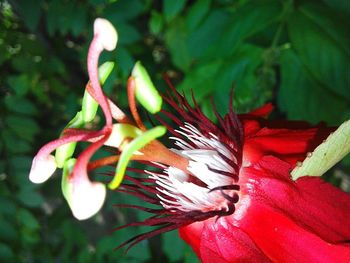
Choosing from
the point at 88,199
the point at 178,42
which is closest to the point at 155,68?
the point at 178,42

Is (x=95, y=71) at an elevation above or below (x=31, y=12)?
below

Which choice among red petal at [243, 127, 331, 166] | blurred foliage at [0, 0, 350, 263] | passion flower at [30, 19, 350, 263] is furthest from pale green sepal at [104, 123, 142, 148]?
blurred foliage at [0, 0, 350, 263]

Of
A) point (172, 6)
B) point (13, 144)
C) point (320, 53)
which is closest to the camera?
point (320, 53)

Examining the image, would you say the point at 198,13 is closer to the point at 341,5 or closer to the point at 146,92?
the point at 341,5

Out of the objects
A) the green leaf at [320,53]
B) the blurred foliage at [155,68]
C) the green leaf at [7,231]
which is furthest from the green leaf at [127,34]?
the green leaf at [7,231]

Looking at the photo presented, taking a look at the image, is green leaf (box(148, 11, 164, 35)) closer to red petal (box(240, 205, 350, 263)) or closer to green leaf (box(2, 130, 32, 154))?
green leaf (box(2, 130, 32, 154))

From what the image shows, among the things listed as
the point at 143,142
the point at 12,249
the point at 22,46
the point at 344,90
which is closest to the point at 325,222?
the point at 143,142

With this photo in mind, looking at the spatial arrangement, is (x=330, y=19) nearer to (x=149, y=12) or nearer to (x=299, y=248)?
(x=299, y=248)
